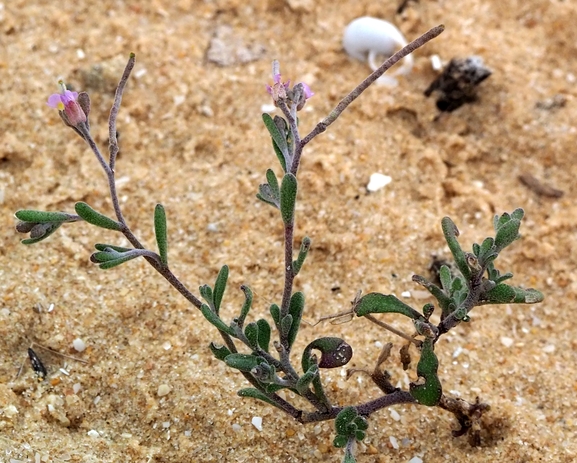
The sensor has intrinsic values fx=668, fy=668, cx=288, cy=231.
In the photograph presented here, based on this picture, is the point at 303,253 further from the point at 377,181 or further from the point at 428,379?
the point at 377,181

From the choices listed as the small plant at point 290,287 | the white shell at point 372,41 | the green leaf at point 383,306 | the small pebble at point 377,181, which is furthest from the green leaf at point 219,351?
the white shell at point 372,41

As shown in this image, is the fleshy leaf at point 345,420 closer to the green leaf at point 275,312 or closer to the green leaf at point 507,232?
the green leaf at point 275,312

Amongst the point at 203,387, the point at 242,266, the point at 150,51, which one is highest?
the point at 150,51

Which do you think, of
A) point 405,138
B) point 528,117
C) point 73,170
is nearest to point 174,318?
point 73,170

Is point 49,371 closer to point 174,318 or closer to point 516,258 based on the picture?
point 174,318

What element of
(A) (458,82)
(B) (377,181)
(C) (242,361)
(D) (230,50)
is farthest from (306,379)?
(D) (230,50)
